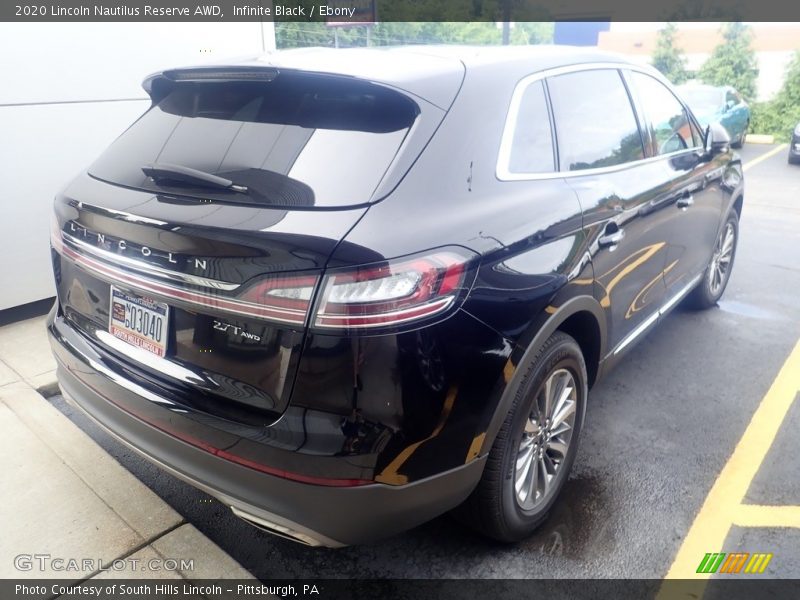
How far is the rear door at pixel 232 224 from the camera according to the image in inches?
73.4

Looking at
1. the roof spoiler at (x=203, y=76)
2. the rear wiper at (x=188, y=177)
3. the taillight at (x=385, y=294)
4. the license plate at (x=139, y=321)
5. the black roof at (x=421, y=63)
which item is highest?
the black roof at (x=421, y=63)

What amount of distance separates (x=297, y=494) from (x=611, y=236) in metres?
1.73

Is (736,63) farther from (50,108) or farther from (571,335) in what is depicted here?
(571,335)

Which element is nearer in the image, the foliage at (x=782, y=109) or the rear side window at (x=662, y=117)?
the rear side window at (x=662, y=117)

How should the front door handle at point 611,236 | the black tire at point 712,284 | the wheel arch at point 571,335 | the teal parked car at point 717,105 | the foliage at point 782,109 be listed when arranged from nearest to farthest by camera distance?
the wheel arch at point 571,335, the front door handle at point 611,236, the black tire at point 712,284, the teal parked car at point 717,105, the foliage at point 782,109

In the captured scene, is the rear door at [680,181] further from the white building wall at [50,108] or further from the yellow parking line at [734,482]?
the white building wall at [50,108]

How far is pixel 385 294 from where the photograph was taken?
1.83 meters

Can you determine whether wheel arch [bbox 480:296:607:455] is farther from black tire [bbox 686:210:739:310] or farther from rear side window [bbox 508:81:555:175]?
black tire [bbox 686:210:739:310]

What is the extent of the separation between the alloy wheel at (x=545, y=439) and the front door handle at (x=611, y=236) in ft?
1.85

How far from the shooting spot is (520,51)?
2.80 meters

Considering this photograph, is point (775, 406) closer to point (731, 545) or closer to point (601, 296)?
point (731, 545)

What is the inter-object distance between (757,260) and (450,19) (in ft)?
98.6

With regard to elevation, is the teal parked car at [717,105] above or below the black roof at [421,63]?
below

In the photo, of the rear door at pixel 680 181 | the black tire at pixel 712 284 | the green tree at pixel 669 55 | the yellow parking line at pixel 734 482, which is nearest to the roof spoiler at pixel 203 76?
the rear door at pixel 680 181
